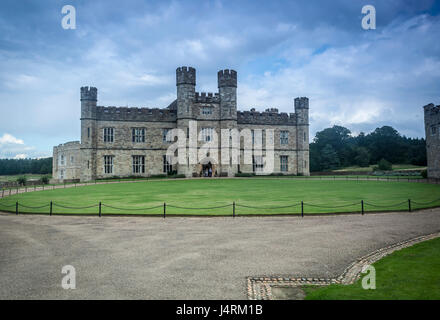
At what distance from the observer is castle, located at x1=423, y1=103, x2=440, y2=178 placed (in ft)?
108

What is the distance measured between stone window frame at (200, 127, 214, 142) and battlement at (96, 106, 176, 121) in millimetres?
4618

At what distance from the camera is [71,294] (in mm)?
5027

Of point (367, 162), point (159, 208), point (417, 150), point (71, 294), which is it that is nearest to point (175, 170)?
point (159, 208)

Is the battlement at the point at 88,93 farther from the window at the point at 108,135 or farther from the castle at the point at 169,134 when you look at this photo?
the window at the point at 108,135

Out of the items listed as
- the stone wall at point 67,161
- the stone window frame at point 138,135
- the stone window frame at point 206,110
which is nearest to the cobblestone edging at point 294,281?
the stone window frame at point 206,110

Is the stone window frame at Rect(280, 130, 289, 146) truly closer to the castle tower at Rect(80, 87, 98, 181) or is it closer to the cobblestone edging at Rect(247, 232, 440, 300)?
the castle tower at Rect(80, 87, 98, 181)

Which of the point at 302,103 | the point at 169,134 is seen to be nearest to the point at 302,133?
the point at 302,103

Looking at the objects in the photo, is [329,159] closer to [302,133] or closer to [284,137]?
[302,133]

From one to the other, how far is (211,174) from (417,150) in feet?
183

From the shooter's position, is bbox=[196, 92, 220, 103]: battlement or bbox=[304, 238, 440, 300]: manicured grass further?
bbox=[196, 92, 220, 103]: battlement

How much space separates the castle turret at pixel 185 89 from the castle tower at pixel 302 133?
52.8 ft

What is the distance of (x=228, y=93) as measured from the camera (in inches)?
1599

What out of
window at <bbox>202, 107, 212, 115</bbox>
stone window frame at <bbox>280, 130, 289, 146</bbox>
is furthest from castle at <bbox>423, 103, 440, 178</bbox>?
window at <bbox>202, 107, 212, 115</bbox>
